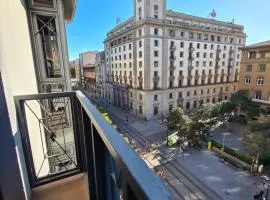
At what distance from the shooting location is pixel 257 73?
914 inches

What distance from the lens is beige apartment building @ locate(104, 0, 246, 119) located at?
84.6ft

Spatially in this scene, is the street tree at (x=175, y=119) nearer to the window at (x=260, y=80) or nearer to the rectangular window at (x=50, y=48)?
the rectangular window at (x=50, y=48)

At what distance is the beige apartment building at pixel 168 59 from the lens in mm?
25797

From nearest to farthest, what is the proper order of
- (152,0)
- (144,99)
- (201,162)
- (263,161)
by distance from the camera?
(263,161), (201,162), (152,0), (144,99)

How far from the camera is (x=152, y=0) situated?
2452 centimetres

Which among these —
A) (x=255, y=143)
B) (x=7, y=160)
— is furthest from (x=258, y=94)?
(x=7, y=160)

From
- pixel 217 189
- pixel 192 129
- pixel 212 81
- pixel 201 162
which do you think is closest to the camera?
pixel 217 189

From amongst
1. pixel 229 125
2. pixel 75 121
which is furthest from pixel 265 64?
pixel 75 121

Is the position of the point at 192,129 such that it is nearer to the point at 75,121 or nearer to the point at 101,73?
the point at 75,121

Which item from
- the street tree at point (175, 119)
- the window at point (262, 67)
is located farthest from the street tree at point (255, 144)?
the window at point (262, 67)

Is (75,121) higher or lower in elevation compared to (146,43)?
lower

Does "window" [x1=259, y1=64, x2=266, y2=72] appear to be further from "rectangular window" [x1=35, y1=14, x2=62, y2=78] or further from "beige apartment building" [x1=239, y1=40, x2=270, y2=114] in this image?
"rectangular window" [x1=35, y1=14, x2=62, y2=78]

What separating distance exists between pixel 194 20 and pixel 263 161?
2441cm

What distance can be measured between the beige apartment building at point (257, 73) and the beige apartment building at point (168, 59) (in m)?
7.73
